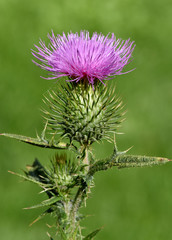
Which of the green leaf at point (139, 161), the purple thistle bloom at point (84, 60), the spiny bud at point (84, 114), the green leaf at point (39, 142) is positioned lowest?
the green leaf at point (139, 161)

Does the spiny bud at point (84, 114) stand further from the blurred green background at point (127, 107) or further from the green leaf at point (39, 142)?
the blurred green background at point (127, 107)

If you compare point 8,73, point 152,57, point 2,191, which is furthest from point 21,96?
point 152,57

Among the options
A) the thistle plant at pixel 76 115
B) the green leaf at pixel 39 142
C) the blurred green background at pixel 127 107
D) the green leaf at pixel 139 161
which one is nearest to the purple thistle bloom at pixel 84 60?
the thistle plant at pixel 76 115

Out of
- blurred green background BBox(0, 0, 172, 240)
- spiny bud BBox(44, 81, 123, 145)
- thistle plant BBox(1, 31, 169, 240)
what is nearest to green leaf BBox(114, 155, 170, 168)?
thistle plant BBox(1, 31, 169, 240)

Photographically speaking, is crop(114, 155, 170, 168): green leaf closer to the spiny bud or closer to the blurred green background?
the spiny bud

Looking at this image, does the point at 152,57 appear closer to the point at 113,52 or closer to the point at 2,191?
the point at 2,191

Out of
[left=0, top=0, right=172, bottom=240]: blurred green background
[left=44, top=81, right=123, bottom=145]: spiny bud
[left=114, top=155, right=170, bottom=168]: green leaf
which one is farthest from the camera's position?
[left=0, top=0, right=172, bottom=240]: blurred green background

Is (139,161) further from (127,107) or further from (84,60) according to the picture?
(127,107)
